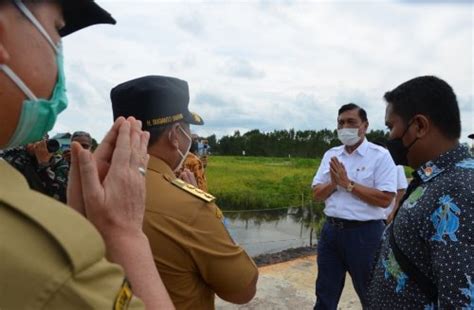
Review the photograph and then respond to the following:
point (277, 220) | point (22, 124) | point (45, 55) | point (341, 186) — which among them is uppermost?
point (45, 55)

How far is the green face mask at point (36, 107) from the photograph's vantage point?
850 millimetres

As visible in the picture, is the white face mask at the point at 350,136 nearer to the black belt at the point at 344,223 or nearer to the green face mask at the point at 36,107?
the black belt at the point at 344,223

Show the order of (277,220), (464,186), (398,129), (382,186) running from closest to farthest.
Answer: (464,186)
(398,129)
(382,186)
(277,220)

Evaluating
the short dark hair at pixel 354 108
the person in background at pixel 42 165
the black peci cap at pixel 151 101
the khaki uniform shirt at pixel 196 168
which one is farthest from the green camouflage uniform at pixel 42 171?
the short dark hair at pixel 354 108

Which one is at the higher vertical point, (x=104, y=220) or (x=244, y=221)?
(x=104, y=220)

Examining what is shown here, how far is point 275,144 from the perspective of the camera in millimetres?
54844

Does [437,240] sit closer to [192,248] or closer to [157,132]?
[192,248]

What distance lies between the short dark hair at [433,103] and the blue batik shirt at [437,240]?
14cm

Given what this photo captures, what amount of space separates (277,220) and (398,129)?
699 centimetres

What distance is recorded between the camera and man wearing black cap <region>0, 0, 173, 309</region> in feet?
2.10

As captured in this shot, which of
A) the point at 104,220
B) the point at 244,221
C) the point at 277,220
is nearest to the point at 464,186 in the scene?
the point at 104,220

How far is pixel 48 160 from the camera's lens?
3312mm

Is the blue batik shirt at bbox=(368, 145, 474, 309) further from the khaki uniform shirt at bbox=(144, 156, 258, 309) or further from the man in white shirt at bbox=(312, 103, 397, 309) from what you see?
the man in white shirt at bbox=(312, 103, 397, 309)

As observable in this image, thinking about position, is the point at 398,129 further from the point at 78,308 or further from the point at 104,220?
the point at 78,308
